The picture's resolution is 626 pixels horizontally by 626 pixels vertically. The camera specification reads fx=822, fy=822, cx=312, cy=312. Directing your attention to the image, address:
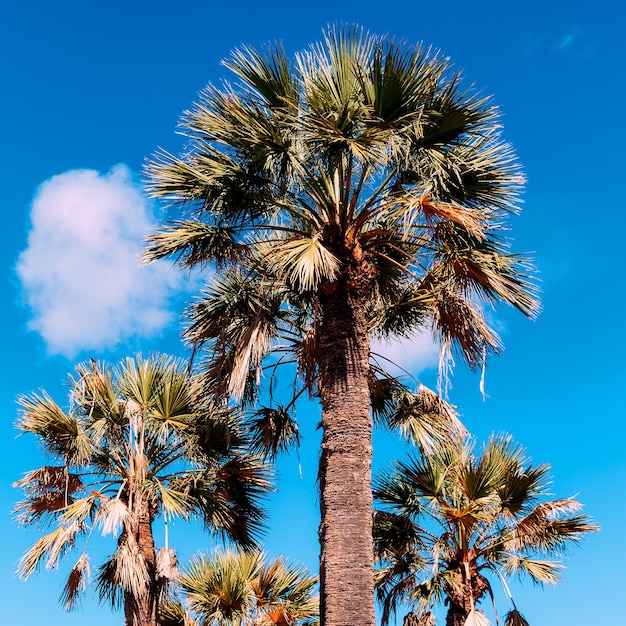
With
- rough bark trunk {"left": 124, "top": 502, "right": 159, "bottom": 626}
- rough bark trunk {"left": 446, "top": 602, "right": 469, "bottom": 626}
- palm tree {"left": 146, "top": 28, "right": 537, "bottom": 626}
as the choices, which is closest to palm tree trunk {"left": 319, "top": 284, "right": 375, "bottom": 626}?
palm tree {"left": 146, "top": 28, "right": 537, "bottom": 626}

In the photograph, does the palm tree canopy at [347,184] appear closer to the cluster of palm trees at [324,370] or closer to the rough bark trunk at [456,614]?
the cluster of palm trees at [324,370]

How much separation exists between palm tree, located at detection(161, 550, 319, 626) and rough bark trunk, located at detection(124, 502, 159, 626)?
227 centimetres

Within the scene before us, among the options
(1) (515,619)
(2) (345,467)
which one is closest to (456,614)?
(1) (515,619)

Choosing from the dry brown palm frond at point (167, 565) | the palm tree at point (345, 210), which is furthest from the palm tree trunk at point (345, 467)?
the dry brown palm frond at point (167, 565)

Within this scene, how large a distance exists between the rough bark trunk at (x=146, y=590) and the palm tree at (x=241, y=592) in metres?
2.27

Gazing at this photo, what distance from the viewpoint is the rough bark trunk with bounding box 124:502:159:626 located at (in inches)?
459

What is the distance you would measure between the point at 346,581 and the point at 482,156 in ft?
17.2

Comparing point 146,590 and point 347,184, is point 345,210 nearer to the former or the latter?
point 347,184

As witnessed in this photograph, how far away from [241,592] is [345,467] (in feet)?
21.9

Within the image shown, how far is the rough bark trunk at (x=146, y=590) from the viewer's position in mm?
11664

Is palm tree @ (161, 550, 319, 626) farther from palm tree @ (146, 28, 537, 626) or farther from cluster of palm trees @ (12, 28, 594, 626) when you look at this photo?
palm tree @ (146, 28, 537, 626)

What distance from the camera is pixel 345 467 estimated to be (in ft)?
28.8

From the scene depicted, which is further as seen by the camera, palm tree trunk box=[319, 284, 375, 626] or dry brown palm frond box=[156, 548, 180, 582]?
dry brown palm frond box=[156, 548, 180, 582]

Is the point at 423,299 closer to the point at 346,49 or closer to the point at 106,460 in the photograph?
the point at 346,49
